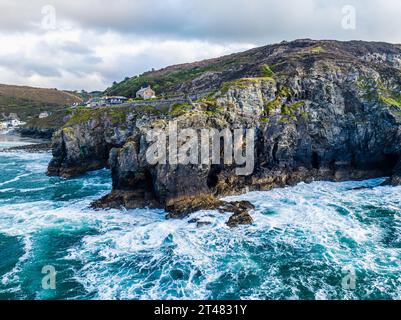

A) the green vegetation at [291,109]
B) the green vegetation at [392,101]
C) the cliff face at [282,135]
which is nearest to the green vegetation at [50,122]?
the cliff face at [282,135]

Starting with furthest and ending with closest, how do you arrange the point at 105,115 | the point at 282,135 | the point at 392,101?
the point at 105,115 < the point at 392,101 < the point at 282,135

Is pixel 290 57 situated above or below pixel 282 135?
above

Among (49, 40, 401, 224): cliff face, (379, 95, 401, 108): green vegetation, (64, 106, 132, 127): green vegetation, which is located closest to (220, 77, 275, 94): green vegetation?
(49, 40, 401, 224): cliff face

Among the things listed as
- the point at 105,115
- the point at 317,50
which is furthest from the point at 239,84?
the point at 317,50

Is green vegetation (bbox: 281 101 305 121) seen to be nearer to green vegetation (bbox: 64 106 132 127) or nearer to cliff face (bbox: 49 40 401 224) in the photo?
cliff face (bbox: 49 40 401 224)

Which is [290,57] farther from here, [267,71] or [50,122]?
[50,122]

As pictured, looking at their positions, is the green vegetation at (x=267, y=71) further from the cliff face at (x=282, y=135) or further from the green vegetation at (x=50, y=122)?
the green vegetation at (x=50, y=122)
